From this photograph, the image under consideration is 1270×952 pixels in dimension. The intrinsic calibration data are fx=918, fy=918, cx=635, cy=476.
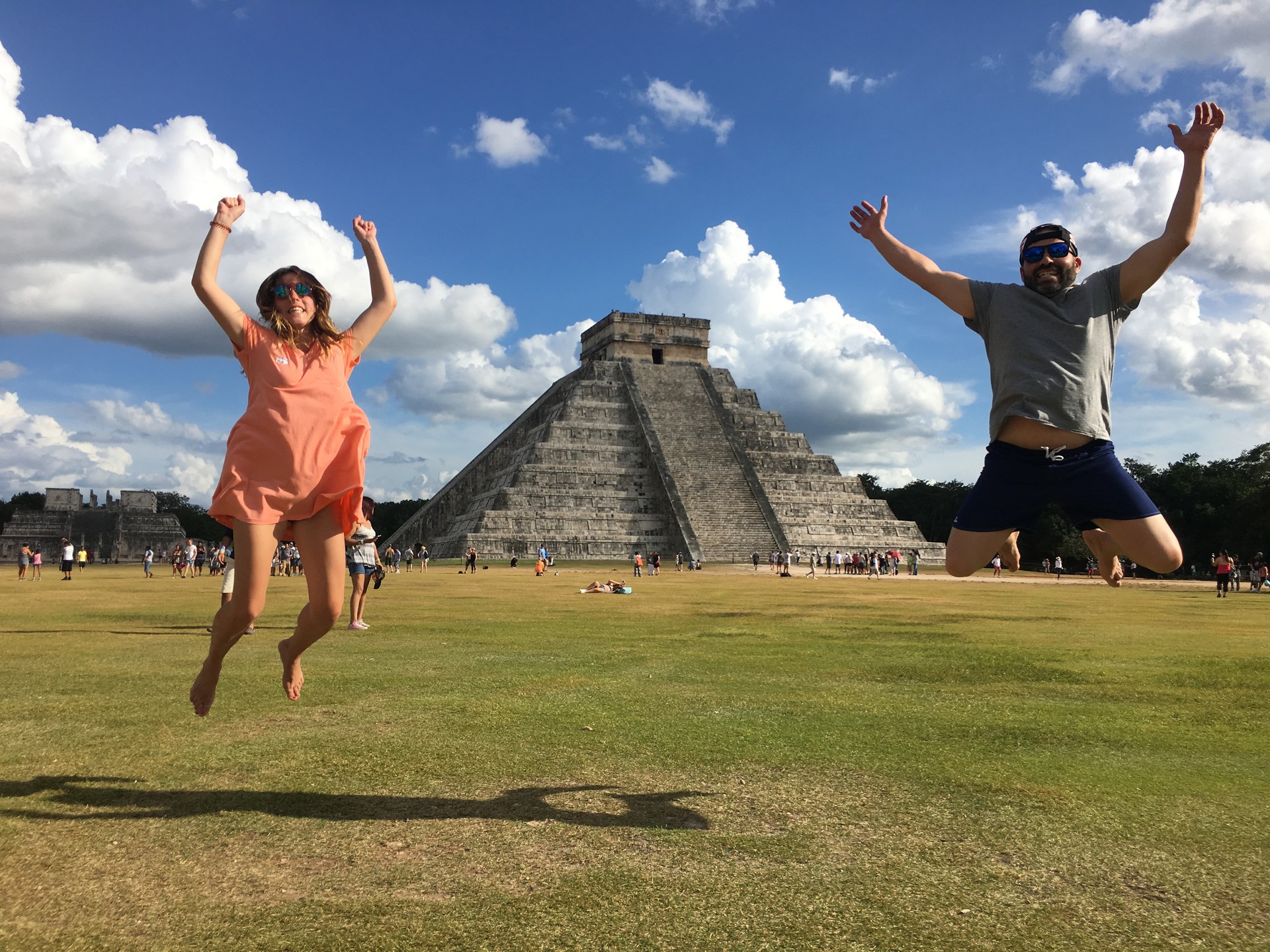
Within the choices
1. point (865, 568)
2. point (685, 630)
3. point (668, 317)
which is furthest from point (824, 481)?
point (685, 630)

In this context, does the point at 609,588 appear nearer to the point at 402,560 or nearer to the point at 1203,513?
the point at 402,560

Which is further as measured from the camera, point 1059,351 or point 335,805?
point 1059,351

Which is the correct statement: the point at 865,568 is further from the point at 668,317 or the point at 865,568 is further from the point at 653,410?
the point at 668,317

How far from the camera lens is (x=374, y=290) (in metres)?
4.70

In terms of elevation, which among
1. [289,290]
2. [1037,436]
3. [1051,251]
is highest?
[1051,251]

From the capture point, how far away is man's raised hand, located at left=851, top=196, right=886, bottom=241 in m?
4.86

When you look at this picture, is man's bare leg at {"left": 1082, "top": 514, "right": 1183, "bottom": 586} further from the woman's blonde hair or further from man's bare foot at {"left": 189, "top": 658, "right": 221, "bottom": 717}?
man's bare foot at {"left": 189, "top": 658, "right": 221, "bottom": 717}

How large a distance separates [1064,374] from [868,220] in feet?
4.31

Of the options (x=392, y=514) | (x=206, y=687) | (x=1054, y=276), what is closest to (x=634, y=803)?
(x=206, y=687)

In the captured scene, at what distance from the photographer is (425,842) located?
3.38 metres

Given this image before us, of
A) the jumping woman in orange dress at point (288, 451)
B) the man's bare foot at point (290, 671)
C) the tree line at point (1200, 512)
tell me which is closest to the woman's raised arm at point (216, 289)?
the jumping woman in orange dress at point (288, 451)

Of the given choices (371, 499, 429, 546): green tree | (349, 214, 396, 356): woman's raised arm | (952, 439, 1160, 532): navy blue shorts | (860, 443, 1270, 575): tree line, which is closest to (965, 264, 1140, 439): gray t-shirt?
(952, 439, 1160, 532): navy blue shorts

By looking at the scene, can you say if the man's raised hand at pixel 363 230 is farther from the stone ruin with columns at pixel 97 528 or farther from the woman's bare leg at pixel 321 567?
the stone ruin with columns at pixel 97 528

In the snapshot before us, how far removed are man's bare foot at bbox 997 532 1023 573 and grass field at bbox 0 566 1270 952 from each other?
3.19 feet
